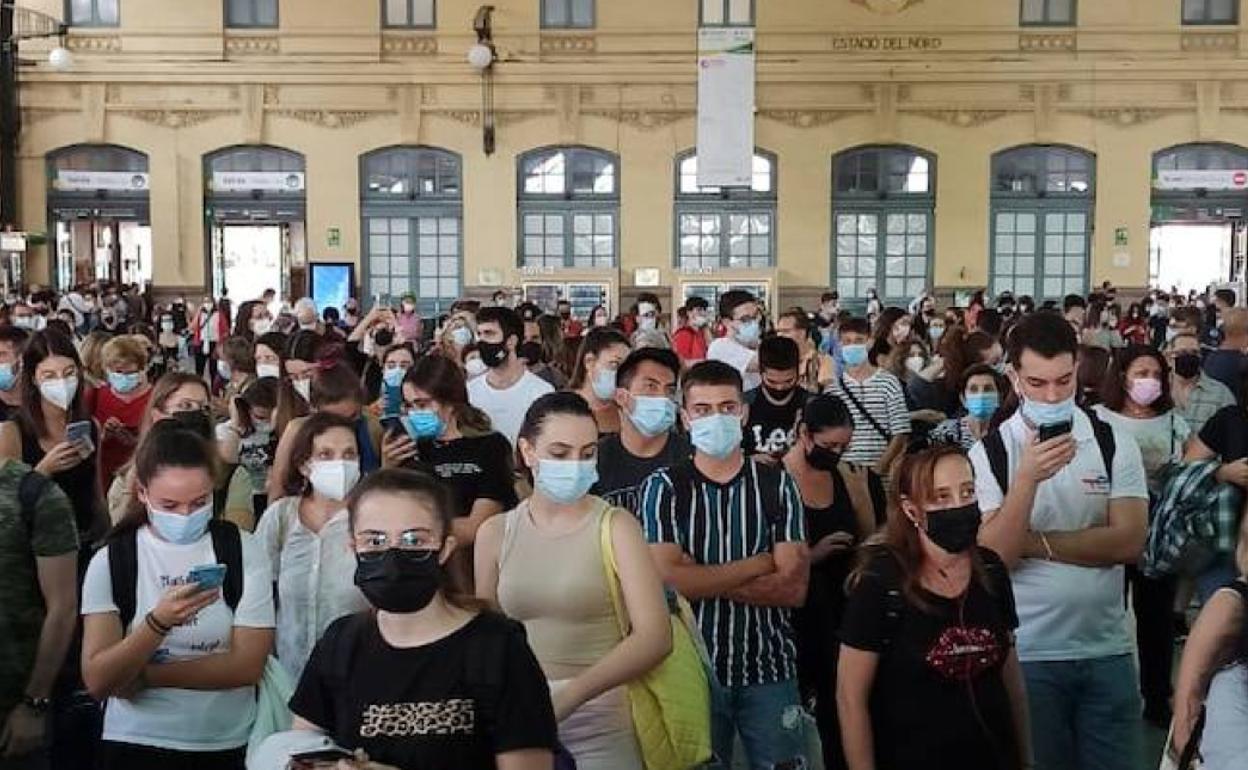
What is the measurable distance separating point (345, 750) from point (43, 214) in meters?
26.1

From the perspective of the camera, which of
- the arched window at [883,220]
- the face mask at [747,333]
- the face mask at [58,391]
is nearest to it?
the face mask at [58,391]

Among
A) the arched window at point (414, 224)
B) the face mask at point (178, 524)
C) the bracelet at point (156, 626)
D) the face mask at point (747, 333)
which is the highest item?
the arched window at point (414, 224)

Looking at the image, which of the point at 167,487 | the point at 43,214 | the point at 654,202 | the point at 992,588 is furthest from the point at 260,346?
the point at 43,214

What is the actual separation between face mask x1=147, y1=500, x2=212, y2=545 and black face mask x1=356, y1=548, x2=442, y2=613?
3.89 ft

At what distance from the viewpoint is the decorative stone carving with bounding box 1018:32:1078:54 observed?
2572 cm

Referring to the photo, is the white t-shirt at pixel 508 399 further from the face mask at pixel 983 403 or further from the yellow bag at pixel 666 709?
the yellow bag at pixel 666 709

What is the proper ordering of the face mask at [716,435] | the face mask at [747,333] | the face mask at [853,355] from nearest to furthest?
the face mask at [716,435] → the face mask at [853,355] → the face mask at [747,333]

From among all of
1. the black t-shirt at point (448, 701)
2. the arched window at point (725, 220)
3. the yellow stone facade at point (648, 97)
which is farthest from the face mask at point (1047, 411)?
the arched window at point (725, 220)

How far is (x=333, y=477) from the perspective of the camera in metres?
4.74

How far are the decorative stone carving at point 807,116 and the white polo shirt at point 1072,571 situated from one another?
877 inches

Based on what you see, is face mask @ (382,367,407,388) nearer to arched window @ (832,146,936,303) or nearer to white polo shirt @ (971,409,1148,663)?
white polo shirt @ (971,409,1148,663)

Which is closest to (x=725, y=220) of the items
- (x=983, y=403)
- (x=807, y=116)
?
(x=807, y=116)

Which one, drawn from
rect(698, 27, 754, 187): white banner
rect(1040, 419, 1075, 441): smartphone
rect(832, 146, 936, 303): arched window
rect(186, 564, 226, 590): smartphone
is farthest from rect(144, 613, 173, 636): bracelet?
rect(832, 146, 936, 303): arched window

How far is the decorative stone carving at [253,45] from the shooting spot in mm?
26094
